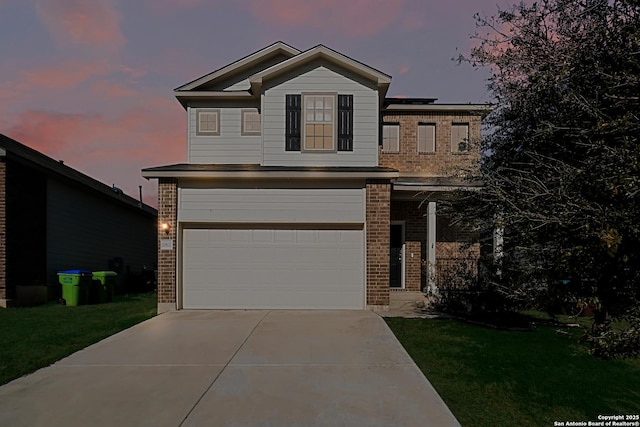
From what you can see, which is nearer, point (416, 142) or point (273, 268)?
point (273, 268)

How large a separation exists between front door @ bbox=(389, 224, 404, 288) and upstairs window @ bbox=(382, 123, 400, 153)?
2575mm

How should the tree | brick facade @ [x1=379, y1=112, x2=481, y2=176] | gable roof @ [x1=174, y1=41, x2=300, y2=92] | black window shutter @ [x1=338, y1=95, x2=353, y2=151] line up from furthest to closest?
brick facade @ [x1=379, y1=112, x2=481, y2=176] → gable roof @ [x1=174, y1=41, x2=300, y2=92] → black window shutter @ [x1=338, y1=95, x2=353, y2=151] → the tree

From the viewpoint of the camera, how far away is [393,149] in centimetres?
1409

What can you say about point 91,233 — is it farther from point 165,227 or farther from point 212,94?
point 212,94

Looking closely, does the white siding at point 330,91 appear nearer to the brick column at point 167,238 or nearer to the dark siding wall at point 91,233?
the brick column at point 167,238

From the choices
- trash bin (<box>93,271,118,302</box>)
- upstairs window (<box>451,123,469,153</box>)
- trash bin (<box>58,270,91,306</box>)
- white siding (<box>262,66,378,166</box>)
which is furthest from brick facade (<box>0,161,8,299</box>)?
upstairs window (<box>451,123,469,153</box>)

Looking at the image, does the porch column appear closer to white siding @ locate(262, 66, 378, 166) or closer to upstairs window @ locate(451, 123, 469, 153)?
white siding @ locate(262, 66, 378, 166)

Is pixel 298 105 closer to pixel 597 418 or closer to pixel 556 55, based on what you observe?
pixel 556 55

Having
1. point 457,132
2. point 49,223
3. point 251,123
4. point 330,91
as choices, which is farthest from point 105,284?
point 457,132

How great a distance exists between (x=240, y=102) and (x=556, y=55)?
9.05 meters

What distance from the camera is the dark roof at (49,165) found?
12.3m

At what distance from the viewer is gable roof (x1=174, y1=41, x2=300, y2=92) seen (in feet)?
41.6

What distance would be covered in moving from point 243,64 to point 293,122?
10.2 feet

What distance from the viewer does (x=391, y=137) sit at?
14148 mm
